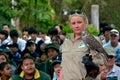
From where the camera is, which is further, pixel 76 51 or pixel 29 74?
pixel 29 74

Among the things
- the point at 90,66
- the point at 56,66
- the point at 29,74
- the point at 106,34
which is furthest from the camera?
the point at 106,34

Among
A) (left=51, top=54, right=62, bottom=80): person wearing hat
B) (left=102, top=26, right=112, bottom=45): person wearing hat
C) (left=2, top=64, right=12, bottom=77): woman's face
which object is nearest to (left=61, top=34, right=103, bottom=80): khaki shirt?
(left=51, top=54, right=62, bottom=80): person wearing hat

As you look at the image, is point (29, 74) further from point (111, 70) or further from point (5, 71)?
point (111, 70)

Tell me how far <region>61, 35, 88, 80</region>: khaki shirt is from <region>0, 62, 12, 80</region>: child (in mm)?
3470

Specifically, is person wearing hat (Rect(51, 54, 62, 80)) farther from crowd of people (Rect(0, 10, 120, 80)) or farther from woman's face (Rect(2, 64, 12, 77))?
woman's face (Rect(2, 64, 12, 77))

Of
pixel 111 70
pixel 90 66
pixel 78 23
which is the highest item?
pixel 78 23

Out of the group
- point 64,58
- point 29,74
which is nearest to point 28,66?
point 29,74

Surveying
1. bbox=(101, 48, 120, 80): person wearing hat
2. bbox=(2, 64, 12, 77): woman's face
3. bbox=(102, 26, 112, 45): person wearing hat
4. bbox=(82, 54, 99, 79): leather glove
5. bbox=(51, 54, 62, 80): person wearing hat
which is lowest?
bbox=(102, 26, 112, 45): person wearing hat

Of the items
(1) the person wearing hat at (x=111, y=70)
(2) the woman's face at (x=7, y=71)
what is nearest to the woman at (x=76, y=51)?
(1) the person wearing hat at (x=111, y=70)

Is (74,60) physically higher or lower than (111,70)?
higher

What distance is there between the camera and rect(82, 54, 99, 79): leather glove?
5.17 m

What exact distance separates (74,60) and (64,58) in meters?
0.14

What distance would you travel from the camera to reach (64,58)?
17.8 feet

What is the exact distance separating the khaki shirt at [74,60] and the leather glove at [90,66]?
61 millimetres
